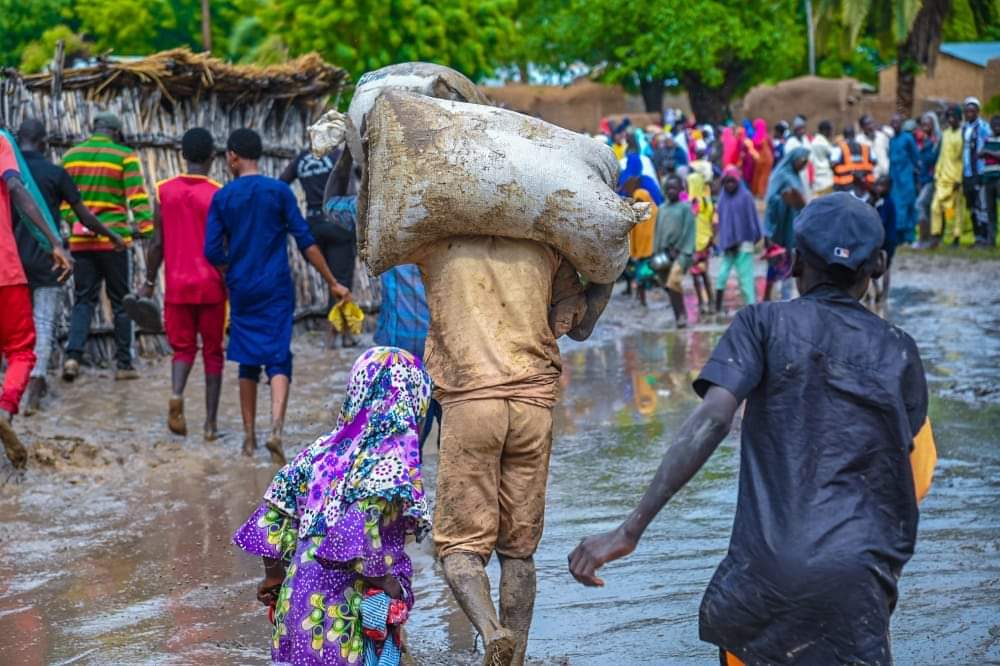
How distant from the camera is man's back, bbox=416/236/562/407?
4.58 metres

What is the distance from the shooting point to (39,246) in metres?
8.67

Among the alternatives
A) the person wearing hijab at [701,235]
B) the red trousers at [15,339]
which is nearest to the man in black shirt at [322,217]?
the person wearing hijab at [701,235]

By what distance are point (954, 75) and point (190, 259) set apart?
32699 mm

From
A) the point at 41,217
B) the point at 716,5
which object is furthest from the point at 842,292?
the point at 716,5

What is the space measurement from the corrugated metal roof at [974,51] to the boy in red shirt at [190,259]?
102 ft

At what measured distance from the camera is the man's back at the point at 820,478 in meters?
3.22

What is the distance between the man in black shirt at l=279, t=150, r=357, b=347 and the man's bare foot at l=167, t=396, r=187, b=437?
9.43 feet

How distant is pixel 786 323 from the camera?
3312 millimetres

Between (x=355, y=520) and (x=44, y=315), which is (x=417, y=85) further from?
(x=44, y=315)

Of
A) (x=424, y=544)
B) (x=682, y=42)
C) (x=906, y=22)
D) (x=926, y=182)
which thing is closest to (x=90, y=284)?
(x=424, y=544)

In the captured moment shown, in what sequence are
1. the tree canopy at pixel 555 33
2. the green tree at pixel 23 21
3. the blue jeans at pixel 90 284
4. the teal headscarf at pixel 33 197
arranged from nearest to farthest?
the teal headscarf at pixel 33 197
the blue jeans at pixel 90 284
the tree canopy at pixel 555 33
the green tree at pixel 23 21

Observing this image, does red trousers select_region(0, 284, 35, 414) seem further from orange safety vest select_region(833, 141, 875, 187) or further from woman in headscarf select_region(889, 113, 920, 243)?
woman in headscarf select_region(889, 113, 920, 243)

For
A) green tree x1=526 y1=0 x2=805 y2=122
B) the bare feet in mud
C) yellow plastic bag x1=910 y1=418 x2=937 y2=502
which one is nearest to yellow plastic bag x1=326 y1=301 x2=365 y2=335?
the bare feet in mud

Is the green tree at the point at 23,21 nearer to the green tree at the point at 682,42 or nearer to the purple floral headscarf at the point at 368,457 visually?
the green tree at the point at 682,42
